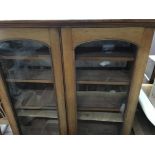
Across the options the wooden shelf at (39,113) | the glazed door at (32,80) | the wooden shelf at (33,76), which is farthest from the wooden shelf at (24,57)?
the wooden shelf at (39,113)

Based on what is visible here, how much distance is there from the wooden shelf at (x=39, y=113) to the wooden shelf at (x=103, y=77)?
318 millimetres

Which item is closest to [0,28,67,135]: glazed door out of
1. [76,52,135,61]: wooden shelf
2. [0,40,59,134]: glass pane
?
[0,40,59,134]: glass pane

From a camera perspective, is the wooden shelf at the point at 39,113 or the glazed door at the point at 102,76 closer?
the glazed door at the point at 102,76

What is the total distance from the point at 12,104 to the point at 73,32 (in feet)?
2.04

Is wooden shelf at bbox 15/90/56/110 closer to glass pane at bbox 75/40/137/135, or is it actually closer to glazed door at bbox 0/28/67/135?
glazed door at bbox 0/28/67/135

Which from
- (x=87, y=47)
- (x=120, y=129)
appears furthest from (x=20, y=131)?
(x=87, y=47)

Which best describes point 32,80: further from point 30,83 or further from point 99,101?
point 99,101

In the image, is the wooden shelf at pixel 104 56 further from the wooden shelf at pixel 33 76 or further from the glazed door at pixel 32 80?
the wooden shelf at pixel 33 76

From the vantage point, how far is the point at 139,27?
29.4 inches

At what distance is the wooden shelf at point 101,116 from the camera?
1.13 metres

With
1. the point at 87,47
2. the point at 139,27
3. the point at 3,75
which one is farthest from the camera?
the point at 3,75

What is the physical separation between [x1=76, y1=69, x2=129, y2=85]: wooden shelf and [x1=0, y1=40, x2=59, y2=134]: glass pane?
17cm

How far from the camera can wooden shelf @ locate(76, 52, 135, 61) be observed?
870mm
